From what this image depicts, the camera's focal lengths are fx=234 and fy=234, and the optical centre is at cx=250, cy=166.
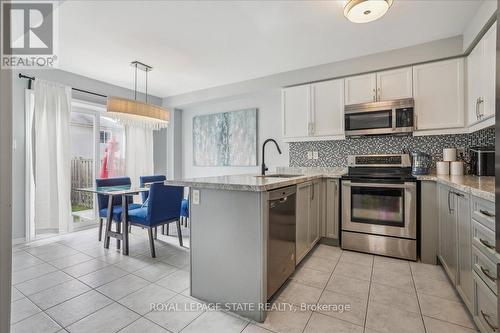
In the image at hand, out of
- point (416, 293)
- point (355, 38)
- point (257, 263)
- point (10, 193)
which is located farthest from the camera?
point (355, 38)

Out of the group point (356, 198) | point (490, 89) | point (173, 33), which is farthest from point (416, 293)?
point (173, 33)

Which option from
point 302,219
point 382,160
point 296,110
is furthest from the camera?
point 296,110

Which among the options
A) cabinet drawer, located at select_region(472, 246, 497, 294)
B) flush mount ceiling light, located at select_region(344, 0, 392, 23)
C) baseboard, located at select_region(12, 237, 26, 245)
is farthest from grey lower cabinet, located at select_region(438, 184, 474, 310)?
baseboard, located at select_region(12, 237, 26, 245)

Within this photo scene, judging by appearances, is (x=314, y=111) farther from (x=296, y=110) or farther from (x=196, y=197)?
(x=196, y=197)

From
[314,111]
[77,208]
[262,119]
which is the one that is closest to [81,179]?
[77,208]

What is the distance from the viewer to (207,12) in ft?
7.29

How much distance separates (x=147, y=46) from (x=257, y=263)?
9.24ft

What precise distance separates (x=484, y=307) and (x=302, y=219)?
4.53 feet

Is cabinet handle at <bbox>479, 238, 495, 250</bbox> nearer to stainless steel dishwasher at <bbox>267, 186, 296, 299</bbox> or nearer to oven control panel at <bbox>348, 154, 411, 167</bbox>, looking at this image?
stainless steel dishwasher at <bbox>267, 186, 296, 299</bbox>

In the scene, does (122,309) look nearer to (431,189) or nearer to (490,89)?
(431,189)

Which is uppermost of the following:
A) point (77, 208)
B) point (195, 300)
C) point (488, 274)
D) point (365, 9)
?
point (365, 9)

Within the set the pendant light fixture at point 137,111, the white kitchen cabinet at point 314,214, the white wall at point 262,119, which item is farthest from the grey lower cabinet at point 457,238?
the pendant light fixture at point 137,111

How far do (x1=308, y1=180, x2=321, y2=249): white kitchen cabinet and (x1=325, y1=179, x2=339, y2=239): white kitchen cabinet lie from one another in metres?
0.11

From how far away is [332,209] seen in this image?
302 cm
